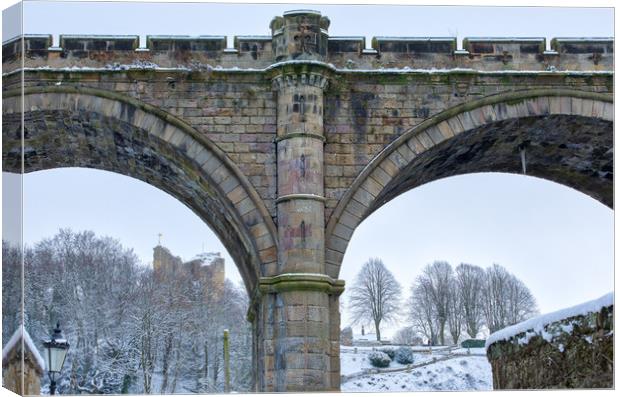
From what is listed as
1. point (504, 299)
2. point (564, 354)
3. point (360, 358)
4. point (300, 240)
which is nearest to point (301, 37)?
point (300, 240)

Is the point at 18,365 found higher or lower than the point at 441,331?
lower

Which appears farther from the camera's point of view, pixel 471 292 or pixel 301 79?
pixel 471 292

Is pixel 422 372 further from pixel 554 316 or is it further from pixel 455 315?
pixel 554 316

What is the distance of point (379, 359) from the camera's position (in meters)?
55.5

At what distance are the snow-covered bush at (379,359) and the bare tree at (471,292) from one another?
11610 millimetres

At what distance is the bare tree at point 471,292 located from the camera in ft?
218

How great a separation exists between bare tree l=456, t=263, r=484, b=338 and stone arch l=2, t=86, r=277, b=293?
1808 inches

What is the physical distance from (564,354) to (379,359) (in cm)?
3881

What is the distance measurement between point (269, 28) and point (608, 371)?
26.8 ft

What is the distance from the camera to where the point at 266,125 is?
19938 mm

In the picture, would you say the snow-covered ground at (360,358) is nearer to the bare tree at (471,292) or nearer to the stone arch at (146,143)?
the bare tree at (471,292)

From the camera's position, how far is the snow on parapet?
15438 mm

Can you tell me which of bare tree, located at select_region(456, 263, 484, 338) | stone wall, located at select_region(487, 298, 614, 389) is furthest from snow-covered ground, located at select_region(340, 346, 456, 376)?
stone wall, located at select_region(487, 298, 614, 389)

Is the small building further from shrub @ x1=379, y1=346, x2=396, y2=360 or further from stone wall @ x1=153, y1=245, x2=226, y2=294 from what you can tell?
shrub @ x1=379, y1=346, x2=396, y2=360
